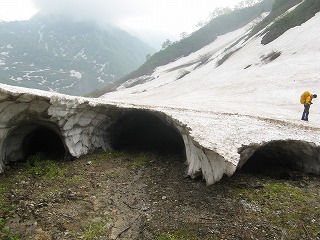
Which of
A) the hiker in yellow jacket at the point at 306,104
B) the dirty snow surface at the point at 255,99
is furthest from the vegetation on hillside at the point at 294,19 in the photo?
the hiker in yellow jacket at the point at 306,104

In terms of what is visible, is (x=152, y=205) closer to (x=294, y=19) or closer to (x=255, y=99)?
(x=255, y=99)

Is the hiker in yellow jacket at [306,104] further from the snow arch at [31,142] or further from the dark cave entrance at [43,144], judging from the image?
the dark cave entrance at [43,144]

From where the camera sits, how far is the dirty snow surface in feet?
→ 40.2

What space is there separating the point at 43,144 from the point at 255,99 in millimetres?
20191

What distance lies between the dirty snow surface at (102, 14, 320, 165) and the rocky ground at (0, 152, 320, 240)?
1.55 metres

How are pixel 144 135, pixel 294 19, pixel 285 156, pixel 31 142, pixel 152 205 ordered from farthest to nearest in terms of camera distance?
1. pixel 294 19
2. pixel 144 135
3. pixel 31 142
4. pixel 285 156
5. pixel 152 205

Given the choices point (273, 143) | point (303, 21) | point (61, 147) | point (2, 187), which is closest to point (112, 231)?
point (2, 187)

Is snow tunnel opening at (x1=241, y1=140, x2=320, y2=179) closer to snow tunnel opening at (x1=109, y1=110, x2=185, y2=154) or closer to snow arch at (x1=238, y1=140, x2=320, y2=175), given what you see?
snow arch at (x1=238, y1=140, x2=320, y2=175)

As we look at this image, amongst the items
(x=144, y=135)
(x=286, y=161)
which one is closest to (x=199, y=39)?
(x=144, y=135)

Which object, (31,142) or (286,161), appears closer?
(286,161)

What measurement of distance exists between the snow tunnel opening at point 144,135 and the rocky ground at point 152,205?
16.5 ft

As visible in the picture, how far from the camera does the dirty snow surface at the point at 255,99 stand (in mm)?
12258

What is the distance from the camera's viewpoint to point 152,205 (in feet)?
34.0

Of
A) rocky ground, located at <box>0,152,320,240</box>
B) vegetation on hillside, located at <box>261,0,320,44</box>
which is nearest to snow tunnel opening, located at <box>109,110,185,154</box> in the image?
rocky ground, located at <box>0,152,320,240</box>
